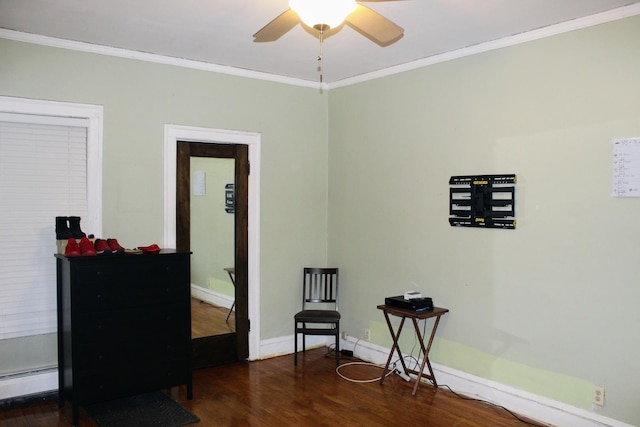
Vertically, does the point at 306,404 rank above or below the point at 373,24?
below

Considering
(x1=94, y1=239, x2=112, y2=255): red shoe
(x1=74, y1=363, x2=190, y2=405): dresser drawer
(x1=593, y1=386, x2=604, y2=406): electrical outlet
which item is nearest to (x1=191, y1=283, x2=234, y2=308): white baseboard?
(x1=74, y1=363, x2=190, y2=405): dresser drawer

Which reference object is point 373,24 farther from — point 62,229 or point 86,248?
point 62,229

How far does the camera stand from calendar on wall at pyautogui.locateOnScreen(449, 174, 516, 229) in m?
3.65

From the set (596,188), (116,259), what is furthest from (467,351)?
(116,259)

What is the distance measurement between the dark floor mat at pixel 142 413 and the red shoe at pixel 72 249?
1.11m

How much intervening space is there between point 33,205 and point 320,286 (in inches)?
103

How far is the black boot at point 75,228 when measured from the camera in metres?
3.60

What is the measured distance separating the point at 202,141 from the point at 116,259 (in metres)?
1.44

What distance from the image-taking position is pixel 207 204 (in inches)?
179

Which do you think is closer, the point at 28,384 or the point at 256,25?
the point at 256,25

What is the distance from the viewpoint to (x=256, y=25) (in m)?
3.44

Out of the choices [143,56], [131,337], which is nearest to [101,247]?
[131,337]

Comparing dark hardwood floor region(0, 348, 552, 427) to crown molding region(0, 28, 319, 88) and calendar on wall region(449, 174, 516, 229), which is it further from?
crown molding region(0, 28, 319, 88)

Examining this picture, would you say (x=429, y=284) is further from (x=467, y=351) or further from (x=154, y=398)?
(x=154, y=398)
